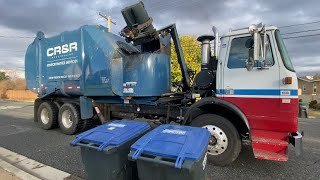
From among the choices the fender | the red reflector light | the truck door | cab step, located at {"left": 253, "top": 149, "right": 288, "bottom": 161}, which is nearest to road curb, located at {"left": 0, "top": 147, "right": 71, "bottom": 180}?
the fender

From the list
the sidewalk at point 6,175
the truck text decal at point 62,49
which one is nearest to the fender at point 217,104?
the sidewalk at point 6,175

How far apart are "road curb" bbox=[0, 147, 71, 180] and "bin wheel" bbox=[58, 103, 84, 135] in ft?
7.32

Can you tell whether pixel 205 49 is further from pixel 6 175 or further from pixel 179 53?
pixel 6 175

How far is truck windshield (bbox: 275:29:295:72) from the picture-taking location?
4991 mm

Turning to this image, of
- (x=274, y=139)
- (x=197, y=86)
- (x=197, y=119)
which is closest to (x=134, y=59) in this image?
(x=197, y=86)

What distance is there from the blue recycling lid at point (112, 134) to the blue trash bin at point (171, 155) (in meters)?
0.39

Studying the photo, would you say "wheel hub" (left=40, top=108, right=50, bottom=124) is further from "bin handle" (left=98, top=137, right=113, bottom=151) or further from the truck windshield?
the truck windshield

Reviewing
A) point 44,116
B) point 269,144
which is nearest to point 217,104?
point 269,144

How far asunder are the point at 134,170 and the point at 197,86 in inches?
126

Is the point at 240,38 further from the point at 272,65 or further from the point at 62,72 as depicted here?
the point at 62,72

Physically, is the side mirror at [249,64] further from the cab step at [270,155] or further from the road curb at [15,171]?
the road curb at [15,171]

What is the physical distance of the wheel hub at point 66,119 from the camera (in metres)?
8.55

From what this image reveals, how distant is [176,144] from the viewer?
2.83 meters

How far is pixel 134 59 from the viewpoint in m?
6.99
